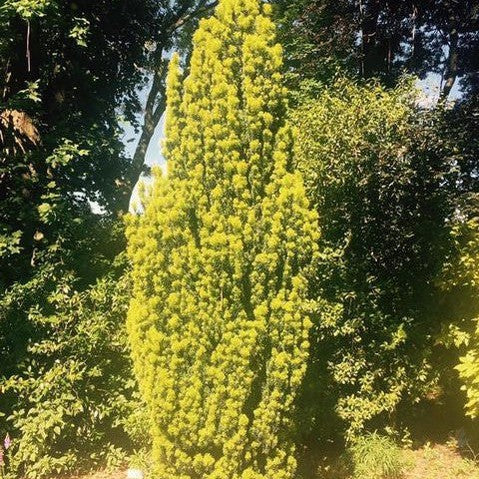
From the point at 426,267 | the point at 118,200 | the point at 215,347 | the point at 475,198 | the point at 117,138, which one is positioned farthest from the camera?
the point at 118,200

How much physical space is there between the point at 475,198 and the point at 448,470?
3.83 m

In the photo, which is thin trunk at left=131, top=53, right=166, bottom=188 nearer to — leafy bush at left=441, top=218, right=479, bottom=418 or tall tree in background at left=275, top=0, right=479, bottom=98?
tall tree in background at left=275, top=0, right=479, bottom=98

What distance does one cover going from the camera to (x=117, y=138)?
9.66 metres

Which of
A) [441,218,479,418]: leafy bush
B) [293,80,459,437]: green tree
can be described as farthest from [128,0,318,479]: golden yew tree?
[441,218,479,418]: leafy bush

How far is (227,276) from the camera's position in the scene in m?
4.25

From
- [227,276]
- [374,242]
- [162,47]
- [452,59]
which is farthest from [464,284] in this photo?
[162,47]

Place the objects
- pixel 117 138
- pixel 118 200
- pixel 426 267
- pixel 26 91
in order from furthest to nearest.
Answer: pixel 118 200, pixel 117 138, pixel 26 91, pixel 426 267

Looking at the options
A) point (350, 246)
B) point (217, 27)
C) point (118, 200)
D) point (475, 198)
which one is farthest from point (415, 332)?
point (118, 200)

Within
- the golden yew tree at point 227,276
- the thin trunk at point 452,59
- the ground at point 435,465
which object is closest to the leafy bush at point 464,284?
the ground at point 435,465

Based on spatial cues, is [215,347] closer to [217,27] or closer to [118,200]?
[217,27]

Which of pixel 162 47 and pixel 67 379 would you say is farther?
pixel 162 47

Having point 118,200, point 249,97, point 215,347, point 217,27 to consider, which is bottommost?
point 215,347

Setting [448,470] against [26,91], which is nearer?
[448,470]

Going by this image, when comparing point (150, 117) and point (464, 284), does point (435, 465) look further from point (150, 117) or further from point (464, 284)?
point (150, 117)
